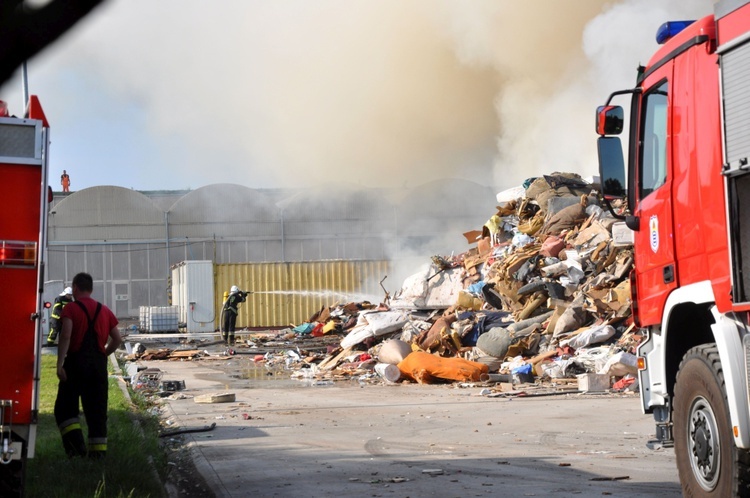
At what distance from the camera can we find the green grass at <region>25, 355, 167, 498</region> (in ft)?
18.1

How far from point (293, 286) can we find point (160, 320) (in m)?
4.79

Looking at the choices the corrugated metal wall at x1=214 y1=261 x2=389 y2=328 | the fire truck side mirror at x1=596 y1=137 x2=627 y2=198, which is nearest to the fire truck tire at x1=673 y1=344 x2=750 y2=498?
the fire truck side mirror at x1=596 y1=137 x2=627 y2=198

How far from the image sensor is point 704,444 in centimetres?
462

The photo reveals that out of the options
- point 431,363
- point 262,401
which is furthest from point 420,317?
point 262,401

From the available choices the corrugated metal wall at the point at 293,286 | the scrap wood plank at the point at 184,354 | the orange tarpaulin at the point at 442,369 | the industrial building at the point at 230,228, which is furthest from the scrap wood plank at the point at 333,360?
the industrial building at the point at 230,228

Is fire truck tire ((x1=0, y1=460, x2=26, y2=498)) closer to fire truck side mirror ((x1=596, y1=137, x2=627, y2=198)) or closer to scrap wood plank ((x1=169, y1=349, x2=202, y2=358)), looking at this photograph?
fire truck side mirror ((x1=596, y1=137, x2=627, y2=198))

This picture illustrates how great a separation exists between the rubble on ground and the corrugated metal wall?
32.0 feet

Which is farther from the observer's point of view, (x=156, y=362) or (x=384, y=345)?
(x=156, y=362)

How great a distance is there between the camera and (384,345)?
15.3m

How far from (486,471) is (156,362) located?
13571mm

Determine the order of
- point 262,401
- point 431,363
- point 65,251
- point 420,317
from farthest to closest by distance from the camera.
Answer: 1. point 65,251
2. point 420,317
3. point 431,363
4. point 262,401

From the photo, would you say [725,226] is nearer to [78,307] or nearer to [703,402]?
[703,402]

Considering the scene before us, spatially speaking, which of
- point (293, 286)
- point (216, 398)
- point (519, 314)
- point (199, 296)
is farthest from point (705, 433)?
point (293, 286)

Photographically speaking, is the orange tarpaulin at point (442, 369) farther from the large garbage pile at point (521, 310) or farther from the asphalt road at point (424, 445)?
the asphalt road at point (424, 445)
